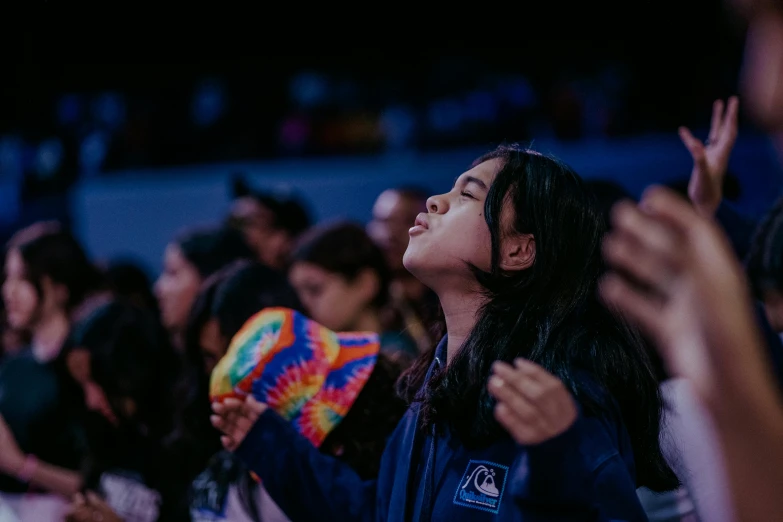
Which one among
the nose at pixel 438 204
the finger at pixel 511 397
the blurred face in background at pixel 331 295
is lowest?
the blurred face in background at pixel 331 295

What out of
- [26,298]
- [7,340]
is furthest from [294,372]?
[7,340]

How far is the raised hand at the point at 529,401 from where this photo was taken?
1376 millimetres

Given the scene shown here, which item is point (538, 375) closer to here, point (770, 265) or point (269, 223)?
point (770, 265)

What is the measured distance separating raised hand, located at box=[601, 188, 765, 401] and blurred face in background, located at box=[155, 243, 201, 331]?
2914 mm

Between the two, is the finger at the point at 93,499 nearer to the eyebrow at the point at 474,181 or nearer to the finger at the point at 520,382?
the eyebrow at the point at 474,181

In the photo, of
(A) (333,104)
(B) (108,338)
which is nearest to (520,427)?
(B) (108,338)

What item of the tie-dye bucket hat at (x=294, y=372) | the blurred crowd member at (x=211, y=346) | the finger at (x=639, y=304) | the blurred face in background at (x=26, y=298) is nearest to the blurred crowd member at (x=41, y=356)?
the blurred face in background at (x=26, y=298)

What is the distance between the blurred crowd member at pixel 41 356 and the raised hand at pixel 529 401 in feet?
7.57

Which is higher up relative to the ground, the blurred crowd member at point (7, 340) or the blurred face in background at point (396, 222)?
the blurred face in background at point (396, 222)

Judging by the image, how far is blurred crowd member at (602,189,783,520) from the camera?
851 mm

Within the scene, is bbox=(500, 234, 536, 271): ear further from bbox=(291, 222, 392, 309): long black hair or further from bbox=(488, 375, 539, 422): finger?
→ bbox=(291, 222, 392, 309): long black hair

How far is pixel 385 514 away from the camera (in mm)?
2002

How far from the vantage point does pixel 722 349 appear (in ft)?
2.81

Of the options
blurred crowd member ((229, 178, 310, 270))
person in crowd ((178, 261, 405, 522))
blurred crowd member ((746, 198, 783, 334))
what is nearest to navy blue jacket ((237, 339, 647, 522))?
person in crowd ((178, 261, 405, 522))
